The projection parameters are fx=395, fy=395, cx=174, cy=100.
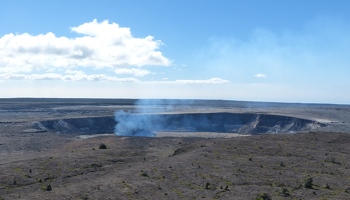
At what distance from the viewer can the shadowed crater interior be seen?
307 ft

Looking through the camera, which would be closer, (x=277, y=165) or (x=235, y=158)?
(x=277, y=165)

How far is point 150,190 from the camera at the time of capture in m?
27.4

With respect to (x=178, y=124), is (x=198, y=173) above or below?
above

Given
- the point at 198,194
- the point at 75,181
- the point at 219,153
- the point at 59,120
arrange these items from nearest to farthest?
the point at 198,194 → the point at 75,181 → the point at 219,153 → the point at 59,120

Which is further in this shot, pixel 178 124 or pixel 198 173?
pixel 178 124

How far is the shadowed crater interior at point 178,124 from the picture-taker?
9344 cm

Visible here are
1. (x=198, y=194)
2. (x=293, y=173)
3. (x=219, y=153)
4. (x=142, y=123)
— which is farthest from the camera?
(x=142, y=123)

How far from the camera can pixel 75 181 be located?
102 feet

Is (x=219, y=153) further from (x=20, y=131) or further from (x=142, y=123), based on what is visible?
(x=142, y=123)

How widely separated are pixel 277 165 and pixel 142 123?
246 feet

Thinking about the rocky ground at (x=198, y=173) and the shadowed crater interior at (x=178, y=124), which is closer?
the rocky ground at (x=198, y=173)

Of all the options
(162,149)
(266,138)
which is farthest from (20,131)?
(266,138)

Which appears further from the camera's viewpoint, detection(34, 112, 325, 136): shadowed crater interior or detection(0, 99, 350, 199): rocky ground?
detection(34, 112, 325, 136): shadowed crater interior

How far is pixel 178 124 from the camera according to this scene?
11350 cm
